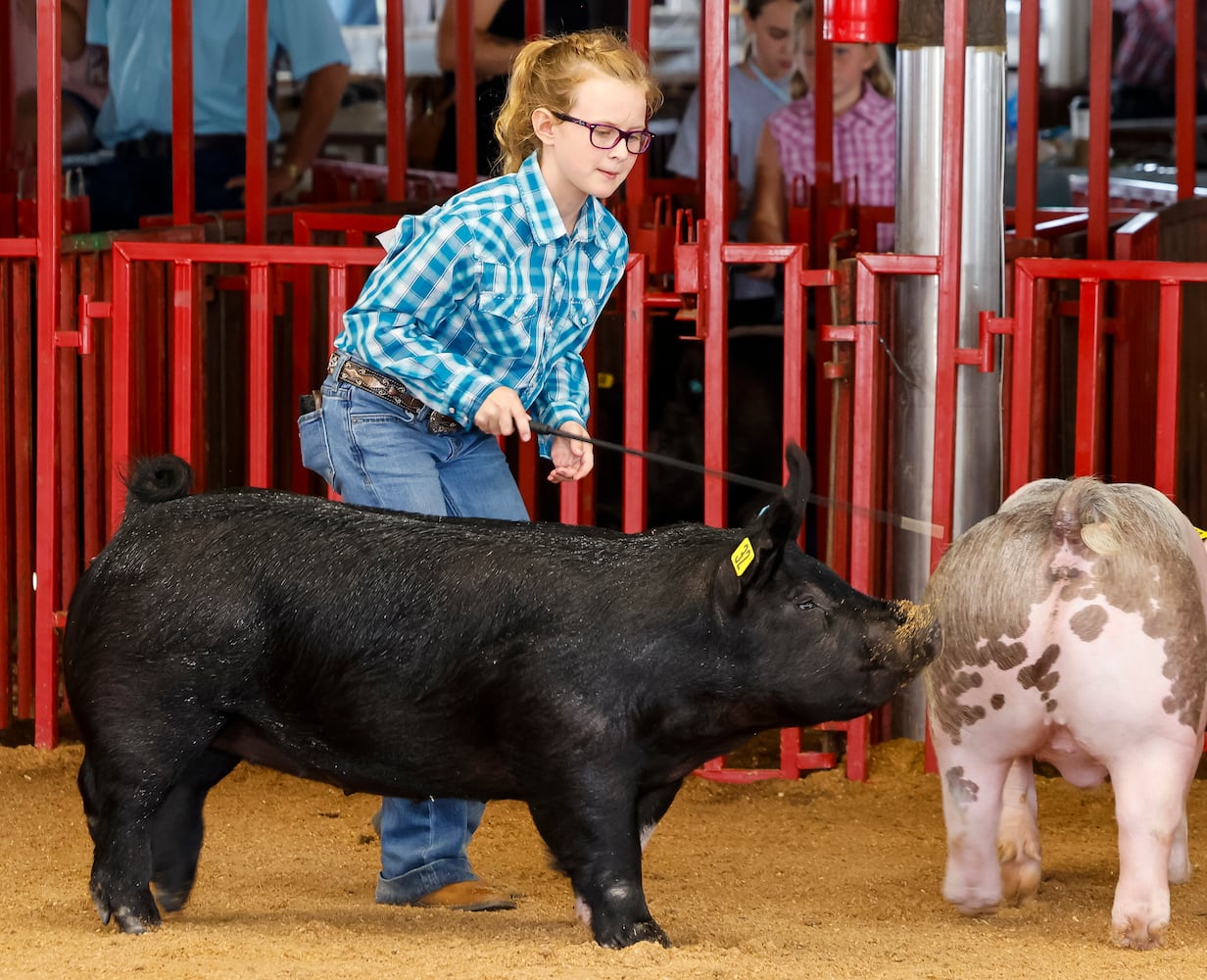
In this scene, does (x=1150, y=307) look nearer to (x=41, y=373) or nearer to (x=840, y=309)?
(x=840, y=309)

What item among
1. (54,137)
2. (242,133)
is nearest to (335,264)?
(54,137)

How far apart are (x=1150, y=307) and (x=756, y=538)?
325 cm

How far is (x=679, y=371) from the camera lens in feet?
23.1

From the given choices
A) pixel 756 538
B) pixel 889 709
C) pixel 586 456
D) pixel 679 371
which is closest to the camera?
pixel 756 538

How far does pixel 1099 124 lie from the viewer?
611cm

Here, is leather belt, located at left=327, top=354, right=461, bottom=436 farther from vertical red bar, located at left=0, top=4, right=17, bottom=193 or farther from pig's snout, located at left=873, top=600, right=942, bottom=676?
vertical red bar, located at left=0, top=4, right=17, bottom=193

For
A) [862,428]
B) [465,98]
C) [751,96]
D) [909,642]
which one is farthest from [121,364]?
[751,96]

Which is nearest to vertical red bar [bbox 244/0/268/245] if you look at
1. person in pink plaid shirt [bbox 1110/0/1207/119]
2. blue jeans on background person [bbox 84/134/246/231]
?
blue jeans on background person [bbox 84/134/246/231]

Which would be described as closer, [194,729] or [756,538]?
[756,538]

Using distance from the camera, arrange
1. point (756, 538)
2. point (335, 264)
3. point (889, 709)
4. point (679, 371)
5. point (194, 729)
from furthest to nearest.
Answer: point (679, 371), point (889, 709), point (335, 264), point (194, 729), point (756, 538)

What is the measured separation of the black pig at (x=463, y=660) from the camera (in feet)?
10.0

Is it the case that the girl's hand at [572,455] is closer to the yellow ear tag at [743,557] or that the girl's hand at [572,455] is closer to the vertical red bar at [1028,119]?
the yellow ear tag at [743,557]

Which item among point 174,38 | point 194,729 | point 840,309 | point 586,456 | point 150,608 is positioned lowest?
point 194,729

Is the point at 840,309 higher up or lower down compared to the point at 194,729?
higher up
